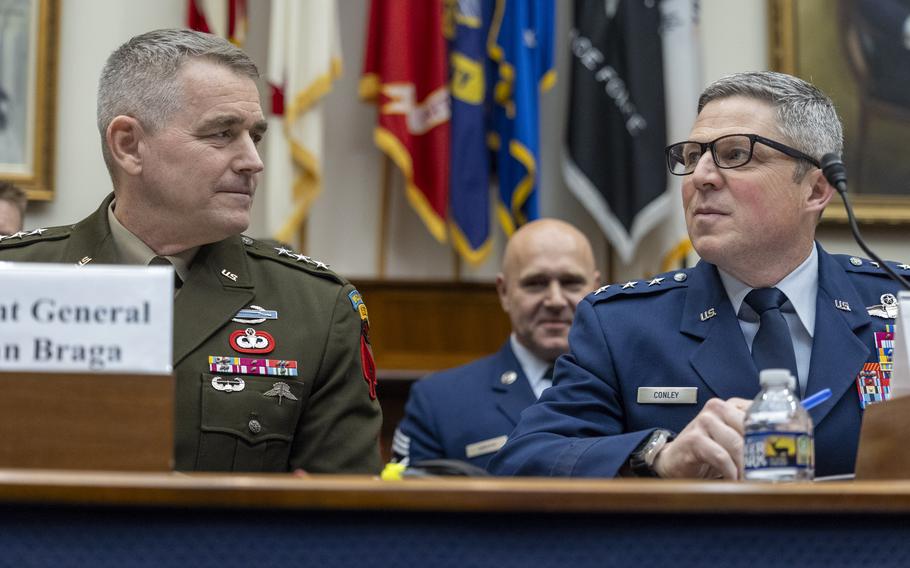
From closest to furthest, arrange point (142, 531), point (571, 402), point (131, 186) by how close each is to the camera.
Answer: point (142, 531) < point (571, 402) < point (131, 186)

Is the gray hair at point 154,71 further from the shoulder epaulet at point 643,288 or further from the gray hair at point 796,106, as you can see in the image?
the gray hair at point 796,106

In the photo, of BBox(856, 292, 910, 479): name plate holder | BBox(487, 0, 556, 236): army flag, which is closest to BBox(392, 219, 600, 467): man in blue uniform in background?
BBox(487, 0, 556, 236): army flag

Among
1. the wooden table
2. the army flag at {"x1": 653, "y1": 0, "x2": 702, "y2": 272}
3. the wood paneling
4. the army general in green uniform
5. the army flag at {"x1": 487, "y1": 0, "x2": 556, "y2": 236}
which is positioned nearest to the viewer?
the wooden table

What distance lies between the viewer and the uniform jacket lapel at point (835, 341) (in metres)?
2.47

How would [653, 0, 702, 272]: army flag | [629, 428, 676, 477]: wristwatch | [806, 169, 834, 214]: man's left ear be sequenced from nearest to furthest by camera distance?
[629, 428, 676, 477]: wristwatch
[806, 169, 834, 214]: man's left ear
[653, 0, 702, 272]: army flag

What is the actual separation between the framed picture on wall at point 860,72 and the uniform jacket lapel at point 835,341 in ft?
11.0

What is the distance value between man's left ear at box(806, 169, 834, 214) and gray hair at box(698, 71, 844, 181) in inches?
1.8

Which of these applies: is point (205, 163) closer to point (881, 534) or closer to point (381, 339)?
point (881, 534)

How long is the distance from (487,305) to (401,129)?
3.01 ft

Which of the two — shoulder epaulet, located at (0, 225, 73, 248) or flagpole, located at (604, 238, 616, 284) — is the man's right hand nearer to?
shoulder epaulet, located at (0, 225, 73, 248)

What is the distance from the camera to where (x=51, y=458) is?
5.63 feet

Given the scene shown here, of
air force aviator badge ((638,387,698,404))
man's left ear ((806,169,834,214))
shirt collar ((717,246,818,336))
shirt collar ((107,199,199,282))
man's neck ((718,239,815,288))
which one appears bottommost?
air force aviator badge ((638,387,698,404))

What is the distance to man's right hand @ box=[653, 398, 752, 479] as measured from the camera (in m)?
2.03

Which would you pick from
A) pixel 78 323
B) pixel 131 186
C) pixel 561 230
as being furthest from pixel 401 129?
pixel 78 323
